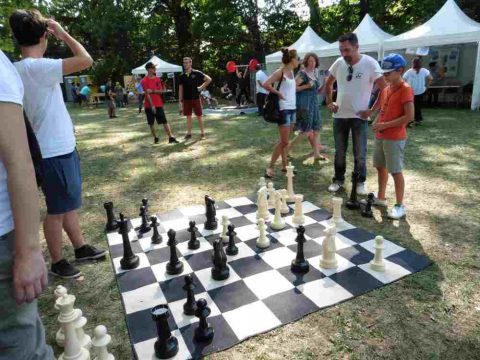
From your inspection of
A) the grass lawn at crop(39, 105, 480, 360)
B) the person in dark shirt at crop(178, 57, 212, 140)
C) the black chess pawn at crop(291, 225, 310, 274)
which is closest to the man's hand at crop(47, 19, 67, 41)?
the grass lawn at crop(39, 105, 480, 360)

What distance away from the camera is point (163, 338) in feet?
Answer: 5.65

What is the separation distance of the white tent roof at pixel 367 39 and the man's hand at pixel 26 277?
11005 mm

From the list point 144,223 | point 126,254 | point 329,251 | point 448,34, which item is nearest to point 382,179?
point 329,251

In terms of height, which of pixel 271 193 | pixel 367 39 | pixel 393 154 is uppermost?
pixel 367 39

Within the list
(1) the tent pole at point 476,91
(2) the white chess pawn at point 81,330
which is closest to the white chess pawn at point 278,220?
(2) the white chess pawn at point 81,330

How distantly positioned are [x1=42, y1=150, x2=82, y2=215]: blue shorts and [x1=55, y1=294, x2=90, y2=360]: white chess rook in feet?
2.72

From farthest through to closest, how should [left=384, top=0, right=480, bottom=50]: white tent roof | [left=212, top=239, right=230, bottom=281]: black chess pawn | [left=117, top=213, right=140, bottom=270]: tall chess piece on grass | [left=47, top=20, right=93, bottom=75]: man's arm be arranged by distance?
[left=384, top=0, right=480, bottom=50]: white tent roof, [left=117, top=213, right=140, bottom=270]: tall chess piece on grass, [left=212, top=239, right=230, bottom=281]: black chess pawn, [left=47, top=20, right=93, bottom=75]: man's arm

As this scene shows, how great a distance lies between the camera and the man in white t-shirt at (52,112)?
1.97 meters

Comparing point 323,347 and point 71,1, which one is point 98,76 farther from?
point 323,347

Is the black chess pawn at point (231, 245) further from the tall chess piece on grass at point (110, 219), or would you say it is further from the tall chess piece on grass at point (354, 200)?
the tall chess piece on grass at point (354, 200)

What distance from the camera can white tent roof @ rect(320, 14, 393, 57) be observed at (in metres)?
10.3

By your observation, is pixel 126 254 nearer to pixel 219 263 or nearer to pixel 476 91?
pixel 219 263

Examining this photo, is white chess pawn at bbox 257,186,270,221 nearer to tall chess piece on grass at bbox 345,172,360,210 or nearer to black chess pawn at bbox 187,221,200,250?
black chess pawn at bbox 187,221,200,250

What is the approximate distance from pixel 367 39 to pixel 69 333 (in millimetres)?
11416
